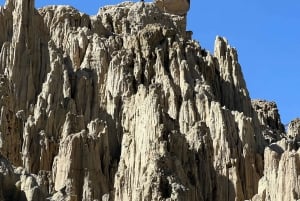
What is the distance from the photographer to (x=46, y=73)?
2982 inches

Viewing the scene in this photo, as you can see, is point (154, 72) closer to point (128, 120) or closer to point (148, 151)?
point (128, 120)

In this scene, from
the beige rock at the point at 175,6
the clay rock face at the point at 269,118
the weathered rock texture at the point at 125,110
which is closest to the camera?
the weathered rock texture at the point at 125,110

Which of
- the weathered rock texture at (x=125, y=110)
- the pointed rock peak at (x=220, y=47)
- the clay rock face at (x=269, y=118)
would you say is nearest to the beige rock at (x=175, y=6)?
A: the weathered rock texture at (x=125, y=110)

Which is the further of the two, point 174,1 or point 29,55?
point 174,1

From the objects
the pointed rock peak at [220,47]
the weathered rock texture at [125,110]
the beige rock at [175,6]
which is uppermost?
the beige rock at [175,6]

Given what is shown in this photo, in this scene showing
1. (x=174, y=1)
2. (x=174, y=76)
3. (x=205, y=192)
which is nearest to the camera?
(x=205, y=192)

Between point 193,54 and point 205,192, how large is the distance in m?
16.6

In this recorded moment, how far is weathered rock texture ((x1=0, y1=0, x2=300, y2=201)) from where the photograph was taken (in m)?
60.8

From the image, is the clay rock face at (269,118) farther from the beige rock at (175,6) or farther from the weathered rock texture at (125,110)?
the beige rock at (175,6)

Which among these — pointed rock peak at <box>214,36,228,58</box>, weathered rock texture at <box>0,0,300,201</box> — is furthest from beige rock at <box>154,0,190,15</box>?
pointed rock peak at <box>214,36,228,58</box>

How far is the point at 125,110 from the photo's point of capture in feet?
232

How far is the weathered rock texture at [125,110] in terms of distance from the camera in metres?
60.8

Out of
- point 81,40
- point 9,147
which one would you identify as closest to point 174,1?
point 81,40

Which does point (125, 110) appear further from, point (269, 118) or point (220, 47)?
point (269, 118)
